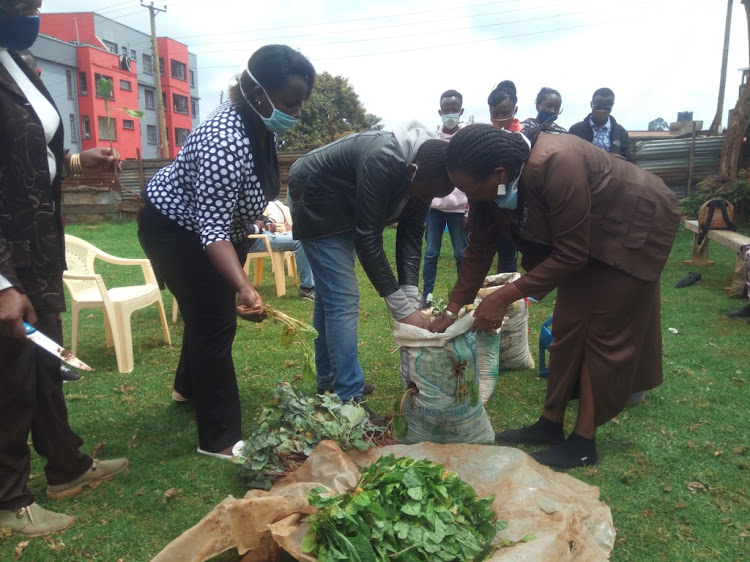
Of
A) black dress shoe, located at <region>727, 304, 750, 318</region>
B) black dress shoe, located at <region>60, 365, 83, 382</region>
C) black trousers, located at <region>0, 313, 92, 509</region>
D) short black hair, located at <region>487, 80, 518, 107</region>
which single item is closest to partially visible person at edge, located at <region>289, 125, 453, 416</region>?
black trousers, located at <region>0, 313, 92, 509</region>

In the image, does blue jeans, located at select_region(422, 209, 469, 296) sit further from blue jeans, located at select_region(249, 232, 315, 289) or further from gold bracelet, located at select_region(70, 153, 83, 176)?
gold bracelet, located at select_region(70, 153, 83, 176)

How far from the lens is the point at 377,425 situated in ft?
9.98

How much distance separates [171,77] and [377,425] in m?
42.6

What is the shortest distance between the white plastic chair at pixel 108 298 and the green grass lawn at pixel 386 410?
0.61 feet

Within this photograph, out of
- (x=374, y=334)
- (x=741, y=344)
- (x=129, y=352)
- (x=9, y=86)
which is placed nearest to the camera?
(x=9, y=86)

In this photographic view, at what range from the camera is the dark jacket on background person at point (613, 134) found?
21.9 ft

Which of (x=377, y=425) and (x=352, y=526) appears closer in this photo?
(x=352, y=526)

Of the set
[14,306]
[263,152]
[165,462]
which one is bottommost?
[165,462]

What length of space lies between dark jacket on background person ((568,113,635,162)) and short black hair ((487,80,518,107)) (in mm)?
1378

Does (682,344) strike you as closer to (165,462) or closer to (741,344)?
(741,344)

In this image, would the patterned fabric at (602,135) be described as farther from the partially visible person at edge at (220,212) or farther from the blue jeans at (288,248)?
the partially visible person at edge at (220,212)

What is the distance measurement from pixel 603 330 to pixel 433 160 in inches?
43.9

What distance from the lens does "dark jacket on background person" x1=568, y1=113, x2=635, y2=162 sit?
21.9ft

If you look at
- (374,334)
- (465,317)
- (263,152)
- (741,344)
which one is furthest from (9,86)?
(741,344)
